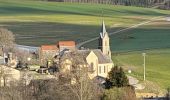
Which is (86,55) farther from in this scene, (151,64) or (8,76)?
(8,76)

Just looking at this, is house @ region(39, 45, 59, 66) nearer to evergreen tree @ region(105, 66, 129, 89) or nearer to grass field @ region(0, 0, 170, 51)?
grass field @ region(0, 0, 170, 51)

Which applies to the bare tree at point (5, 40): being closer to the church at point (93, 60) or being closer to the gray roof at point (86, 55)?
the church at point (93, 60)

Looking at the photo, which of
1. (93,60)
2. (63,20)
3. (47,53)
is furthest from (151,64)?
(63,20)

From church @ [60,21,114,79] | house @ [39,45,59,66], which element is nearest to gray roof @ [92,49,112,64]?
church @ [60,21,114,79]

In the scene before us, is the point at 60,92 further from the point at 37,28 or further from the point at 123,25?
the point at 123,25

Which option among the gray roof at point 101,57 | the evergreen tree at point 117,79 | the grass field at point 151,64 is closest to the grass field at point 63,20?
the grass field at point 151,64

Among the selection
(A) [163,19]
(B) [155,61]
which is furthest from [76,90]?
(A) [163,19]
